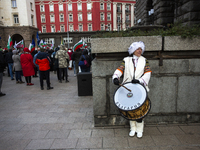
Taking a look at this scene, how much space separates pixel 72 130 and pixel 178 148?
2185 mm

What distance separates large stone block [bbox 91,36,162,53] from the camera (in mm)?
3631

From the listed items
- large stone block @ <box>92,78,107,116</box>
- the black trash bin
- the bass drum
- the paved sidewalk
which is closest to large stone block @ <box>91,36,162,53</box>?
large stone block @ <box>92,78,107,116</box>

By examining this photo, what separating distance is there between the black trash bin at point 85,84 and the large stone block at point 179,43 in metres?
3.49

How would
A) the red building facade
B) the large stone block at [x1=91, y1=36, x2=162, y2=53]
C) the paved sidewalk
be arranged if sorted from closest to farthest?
the paved sidewalk → the large stone block at [x1=91, y1=36, x2=162, y2=53] → the red building facade

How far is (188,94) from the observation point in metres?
3.92

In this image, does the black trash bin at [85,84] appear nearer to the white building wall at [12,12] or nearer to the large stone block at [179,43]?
the large stone block at [179,43]

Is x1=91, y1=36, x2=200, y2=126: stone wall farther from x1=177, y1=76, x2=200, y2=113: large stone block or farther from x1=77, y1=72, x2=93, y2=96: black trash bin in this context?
x1=77, y1=72, x2=93, y2=96: black trash bin

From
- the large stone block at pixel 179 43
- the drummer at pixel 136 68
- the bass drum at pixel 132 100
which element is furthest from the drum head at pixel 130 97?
the large stone block at pixel 179 43

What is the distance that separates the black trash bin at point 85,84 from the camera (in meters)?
6.56

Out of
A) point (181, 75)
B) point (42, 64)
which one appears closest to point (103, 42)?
point (181, 75)

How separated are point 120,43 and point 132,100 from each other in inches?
50.0

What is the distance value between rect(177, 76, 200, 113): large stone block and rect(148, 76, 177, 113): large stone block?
0.44 ft

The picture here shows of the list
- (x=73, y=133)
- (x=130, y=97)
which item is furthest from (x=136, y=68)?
(x=73, y=133)

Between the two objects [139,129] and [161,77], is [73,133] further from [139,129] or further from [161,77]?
[161,77]
